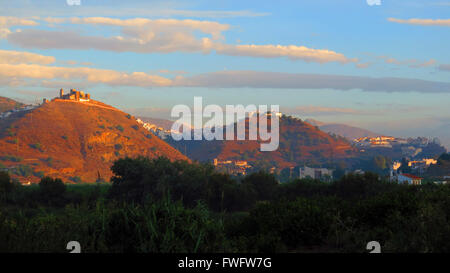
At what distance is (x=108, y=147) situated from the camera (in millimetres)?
130000

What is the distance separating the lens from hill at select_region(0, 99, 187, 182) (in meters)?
113

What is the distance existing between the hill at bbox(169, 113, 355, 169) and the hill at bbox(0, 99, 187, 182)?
22646mm

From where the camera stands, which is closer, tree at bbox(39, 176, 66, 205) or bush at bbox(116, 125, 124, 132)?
tree at bbox(39, 176, 66, 205)

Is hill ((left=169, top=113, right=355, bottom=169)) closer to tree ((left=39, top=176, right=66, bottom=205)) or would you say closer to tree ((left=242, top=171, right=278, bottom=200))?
tree ((left=242, top=171, right=278, bottom=200))

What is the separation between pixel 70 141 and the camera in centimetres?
12588

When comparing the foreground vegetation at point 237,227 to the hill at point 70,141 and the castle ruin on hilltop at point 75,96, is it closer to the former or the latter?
the hill at point 70,141

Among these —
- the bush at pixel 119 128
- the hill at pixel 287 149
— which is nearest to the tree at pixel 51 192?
the bush at pixel 119 128

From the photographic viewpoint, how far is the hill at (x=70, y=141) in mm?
113250

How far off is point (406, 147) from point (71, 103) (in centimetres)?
12312

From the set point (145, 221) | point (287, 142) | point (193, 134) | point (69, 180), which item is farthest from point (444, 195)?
point (193, 134)

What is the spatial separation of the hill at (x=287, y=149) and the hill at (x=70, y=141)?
2265cm

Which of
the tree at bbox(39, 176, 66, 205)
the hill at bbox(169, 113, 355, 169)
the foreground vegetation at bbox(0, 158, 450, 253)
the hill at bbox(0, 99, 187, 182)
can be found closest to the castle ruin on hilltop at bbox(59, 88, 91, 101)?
the hill at bbox(0, 99, 187, 182)
